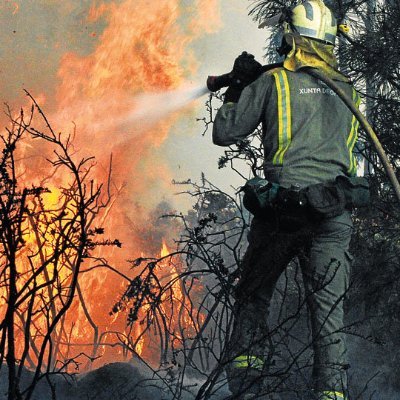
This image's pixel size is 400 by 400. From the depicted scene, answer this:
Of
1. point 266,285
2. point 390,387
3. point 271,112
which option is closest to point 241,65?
point 271,112

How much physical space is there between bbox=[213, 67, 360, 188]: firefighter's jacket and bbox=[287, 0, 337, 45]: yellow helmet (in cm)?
25

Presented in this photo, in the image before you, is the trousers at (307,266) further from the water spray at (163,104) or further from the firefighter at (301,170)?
the water spray at (163,104)

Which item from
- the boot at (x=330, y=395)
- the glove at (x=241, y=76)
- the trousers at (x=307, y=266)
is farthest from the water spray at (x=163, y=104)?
the boot at (x=330, y=395)

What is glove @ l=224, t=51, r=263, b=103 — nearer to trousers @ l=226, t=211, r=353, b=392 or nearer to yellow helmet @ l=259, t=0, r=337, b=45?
yellow helmet @ l=259, t=0, r=337, b=45

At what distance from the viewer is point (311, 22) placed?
430 cm

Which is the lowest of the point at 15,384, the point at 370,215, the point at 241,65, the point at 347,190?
the point at 15,384

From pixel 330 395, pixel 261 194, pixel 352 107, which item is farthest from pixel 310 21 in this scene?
pixel 330 395

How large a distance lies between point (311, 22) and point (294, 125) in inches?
23.6

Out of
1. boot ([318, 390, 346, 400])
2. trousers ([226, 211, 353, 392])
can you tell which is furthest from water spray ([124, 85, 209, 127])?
boot ([318, 390, 346, 400])

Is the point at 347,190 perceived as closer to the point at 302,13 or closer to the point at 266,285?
the point at 266,285

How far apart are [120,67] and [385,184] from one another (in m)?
8.64

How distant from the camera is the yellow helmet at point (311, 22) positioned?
14.1ft

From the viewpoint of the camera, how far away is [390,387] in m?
8.46

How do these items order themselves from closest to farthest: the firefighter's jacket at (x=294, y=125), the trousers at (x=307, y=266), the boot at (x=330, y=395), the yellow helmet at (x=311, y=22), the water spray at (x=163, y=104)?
the boot at (x=330, y=395)
the trousers at (x=307, y=266)
the firefighter's jacket at (x=294, y=125)
the yellow helmet at (x=311, y=22)
the water spray at (x=163, y=104)
